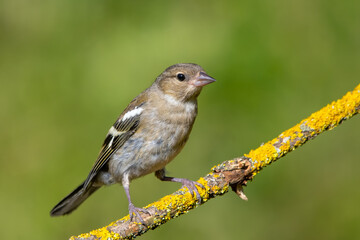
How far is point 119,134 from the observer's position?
15.7 feet

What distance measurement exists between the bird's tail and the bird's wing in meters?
0.11

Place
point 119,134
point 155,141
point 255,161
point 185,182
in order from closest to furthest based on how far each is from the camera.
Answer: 1. point 255,161
2. point 185,182
3. point 155,141
4. point 119,134

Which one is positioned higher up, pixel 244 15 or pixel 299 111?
pixel 244 15

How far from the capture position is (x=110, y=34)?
4.98 m

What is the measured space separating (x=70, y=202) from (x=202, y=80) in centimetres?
159

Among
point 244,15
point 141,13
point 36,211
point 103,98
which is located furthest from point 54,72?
point 244,15

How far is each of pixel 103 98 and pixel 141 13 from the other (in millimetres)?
862

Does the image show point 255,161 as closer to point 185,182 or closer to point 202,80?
point 185,182

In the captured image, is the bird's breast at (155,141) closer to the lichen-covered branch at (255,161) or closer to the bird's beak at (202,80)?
the bird's beak at (202,80)

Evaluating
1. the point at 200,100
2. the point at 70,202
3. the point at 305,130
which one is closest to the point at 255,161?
the point at 305,130

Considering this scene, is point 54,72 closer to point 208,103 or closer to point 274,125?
point 208,103

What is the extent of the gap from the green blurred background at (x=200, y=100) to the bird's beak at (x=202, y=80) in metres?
0.18

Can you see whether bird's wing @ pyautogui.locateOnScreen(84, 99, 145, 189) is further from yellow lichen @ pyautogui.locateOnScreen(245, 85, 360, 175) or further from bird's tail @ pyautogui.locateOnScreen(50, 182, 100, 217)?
yellow lichen @ pyautogui.locateOnScreen(245, 85, 360, 175)

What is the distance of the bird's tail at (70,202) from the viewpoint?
4730mm
